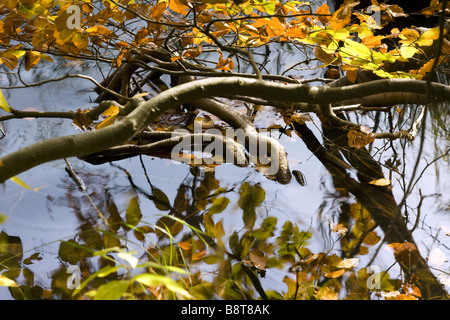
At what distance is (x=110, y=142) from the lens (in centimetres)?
98

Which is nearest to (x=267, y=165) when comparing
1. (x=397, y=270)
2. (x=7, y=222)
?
(x=397, y=270)

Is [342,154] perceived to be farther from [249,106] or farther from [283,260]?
[283,260]

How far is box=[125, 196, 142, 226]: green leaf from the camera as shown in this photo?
1.59m

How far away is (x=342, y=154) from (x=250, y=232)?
76 centimetres

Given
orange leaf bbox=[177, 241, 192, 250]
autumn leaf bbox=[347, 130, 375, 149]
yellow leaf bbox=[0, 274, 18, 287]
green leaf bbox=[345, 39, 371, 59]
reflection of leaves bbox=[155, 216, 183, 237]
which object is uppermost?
green leaf bbox=[345, 39, 371, 59]

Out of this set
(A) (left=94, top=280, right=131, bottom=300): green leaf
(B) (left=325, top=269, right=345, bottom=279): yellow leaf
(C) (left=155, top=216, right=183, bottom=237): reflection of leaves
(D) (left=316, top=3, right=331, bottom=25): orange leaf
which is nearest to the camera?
(A) (left=94, top=280, right=131, bottom=300): green leaf

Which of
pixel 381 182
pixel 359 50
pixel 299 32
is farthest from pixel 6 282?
pixel 381 182

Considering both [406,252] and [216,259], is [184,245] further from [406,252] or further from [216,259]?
[406,252]

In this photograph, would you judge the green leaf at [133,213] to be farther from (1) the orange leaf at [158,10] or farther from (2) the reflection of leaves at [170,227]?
(1) the orange leaf at [158,10]

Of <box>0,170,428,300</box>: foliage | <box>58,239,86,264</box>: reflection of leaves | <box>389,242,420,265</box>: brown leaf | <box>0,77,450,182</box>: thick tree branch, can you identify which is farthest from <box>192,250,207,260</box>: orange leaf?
<box>389,242,420,265</box>: brown leaf

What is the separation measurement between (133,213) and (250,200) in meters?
0.45

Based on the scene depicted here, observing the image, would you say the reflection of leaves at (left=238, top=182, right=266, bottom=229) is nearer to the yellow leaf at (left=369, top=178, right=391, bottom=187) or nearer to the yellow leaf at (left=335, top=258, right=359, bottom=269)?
the yellow leaf at (left=335, top=258, right=359, bottom=269)

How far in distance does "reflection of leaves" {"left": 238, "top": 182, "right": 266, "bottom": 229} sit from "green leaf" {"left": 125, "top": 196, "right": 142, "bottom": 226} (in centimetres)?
38

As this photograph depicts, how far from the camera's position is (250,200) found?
1.74 m
